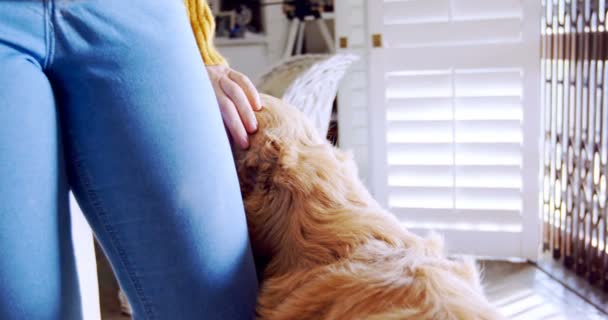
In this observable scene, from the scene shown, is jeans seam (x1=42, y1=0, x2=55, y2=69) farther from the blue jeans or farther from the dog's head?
the dog's head

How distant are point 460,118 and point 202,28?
157cm

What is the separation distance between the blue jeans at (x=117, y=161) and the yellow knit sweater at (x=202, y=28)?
26 cm

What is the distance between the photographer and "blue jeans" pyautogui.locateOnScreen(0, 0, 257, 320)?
565mm

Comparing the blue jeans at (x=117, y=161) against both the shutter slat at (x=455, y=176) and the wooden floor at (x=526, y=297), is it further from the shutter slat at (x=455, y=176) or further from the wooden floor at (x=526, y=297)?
the shutter slat at (x=455, y=176)

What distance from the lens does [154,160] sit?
617 millimetres

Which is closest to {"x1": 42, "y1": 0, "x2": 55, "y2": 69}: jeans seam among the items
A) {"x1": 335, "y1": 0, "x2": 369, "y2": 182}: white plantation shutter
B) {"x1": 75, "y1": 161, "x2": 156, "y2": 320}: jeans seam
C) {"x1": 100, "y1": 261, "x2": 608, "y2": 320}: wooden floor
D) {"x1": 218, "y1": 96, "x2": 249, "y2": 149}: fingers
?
{"x1": 75, "y1": 161, "x2": 156, "y2": 320}: jeans seam

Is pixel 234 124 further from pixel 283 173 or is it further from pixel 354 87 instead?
pixel 354 87

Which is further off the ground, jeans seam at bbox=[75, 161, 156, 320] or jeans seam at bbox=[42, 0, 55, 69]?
jeans seam at bbox=[42, 0, 55, 69]

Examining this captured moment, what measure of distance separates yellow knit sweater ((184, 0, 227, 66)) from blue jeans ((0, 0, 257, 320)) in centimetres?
26

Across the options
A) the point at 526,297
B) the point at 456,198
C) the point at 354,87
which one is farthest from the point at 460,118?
the point at 526,297

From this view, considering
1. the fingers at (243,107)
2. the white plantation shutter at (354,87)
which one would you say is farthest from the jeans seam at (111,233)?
the white plantation shutter at (354,87)

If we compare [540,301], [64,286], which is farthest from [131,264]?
[540,301]

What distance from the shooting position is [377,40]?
2410 mm

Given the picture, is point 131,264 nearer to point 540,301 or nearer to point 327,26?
point 540,301
